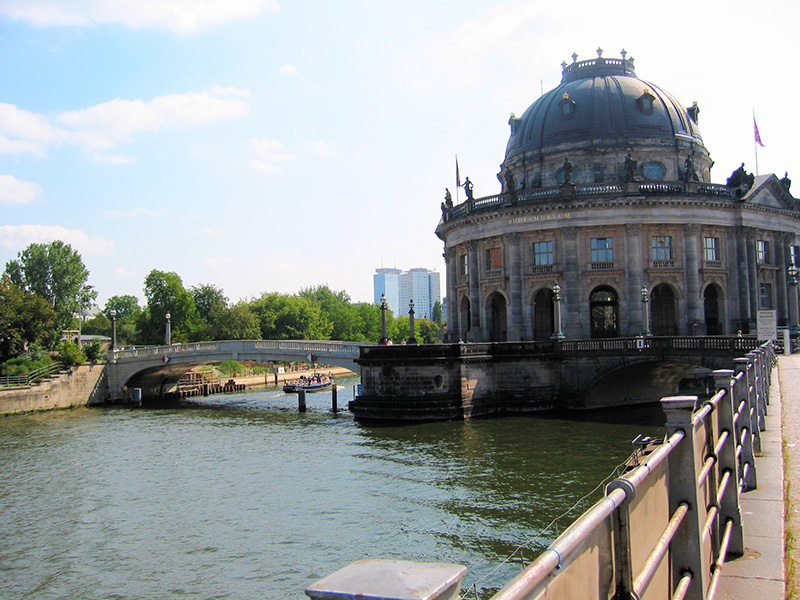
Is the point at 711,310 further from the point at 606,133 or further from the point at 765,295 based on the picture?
the point at 606,133

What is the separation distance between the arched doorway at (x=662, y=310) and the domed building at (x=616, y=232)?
8cm

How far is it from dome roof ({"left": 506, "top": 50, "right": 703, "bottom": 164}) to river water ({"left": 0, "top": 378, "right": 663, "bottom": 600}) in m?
24.5

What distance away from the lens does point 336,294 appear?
486 ft

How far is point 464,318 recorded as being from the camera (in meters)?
62.1

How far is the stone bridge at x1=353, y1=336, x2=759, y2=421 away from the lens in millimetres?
43750

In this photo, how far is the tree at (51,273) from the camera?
9181cm

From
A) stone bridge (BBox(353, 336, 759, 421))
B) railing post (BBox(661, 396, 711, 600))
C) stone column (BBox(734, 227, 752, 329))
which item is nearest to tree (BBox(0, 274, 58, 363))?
stone bridge (BBox(353, 336, 759, 421))

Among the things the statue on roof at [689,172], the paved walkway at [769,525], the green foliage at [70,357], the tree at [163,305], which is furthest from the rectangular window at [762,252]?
the tree at [163,305]

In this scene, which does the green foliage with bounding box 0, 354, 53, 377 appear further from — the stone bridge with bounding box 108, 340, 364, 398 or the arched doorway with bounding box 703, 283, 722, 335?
the arched doorway with bounding box 703, 283, 722, 335

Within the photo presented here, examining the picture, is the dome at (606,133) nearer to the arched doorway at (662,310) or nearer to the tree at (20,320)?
the arched doorway at (662,310)

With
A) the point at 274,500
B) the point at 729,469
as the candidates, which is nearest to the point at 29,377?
the point at 274,500

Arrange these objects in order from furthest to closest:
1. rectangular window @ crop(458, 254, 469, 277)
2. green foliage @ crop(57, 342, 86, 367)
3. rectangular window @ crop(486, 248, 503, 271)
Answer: green foliage @ crop(57, 342, 86, 367), rectangular window @ crop(458, 254, 469, 277), rectangular window @ crop(486, 248, 503, 271)

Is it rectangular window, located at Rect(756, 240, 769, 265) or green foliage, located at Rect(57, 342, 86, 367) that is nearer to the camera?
rectangular window, located at Rect(756, 240, 769, 265)

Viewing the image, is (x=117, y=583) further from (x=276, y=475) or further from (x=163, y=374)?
(x=163, y=374)
